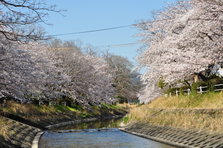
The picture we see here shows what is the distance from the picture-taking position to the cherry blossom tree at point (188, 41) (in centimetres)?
2219

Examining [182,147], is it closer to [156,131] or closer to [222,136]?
[222,136]

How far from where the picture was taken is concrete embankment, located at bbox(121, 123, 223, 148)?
17098 mm

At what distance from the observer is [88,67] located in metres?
58.3

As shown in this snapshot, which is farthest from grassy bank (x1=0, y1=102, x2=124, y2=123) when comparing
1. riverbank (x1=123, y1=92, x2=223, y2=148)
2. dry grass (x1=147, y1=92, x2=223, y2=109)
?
dry grass (x1=147, y1=92, x2=223, y2=109)

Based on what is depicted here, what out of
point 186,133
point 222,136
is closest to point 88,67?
point 186,133

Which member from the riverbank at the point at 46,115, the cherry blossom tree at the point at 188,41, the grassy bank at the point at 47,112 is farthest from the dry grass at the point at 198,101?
the grassy bank at the point at 47,112

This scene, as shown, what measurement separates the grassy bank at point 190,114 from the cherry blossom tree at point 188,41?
2.14 metres

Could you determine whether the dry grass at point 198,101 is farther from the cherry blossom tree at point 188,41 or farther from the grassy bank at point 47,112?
the grassy bank at point 47,112

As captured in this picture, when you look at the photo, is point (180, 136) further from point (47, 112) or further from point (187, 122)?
point (47, 112)

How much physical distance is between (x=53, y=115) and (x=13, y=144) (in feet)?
88.7

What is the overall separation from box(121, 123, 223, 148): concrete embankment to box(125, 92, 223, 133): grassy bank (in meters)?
0.47

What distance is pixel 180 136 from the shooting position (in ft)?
69.9

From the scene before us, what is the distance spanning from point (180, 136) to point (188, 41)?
810cm

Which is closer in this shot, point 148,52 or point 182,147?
point 182,147
